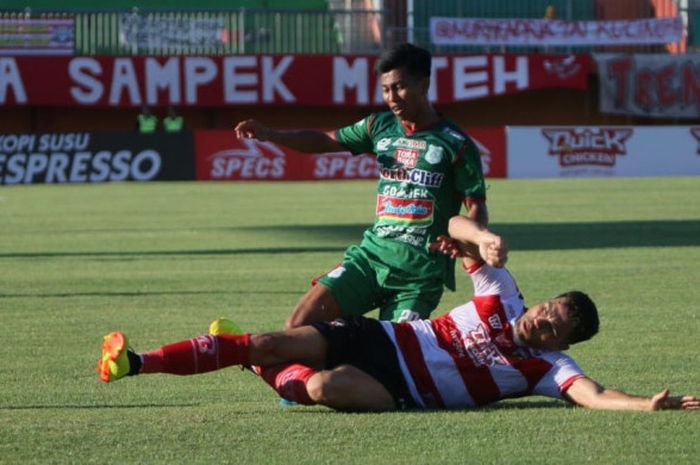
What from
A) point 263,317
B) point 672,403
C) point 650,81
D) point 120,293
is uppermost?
point 672,403

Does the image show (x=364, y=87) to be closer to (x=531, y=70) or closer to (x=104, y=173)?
(x=531, y=70)

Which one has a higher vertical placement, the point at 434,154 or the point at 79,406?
the point at 434,154

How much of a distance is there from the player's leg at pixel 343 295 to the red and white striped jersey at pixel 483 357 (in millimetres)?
656

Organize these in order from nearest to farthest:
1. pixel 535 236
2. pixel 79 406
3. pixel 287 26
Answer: pixel 79 406 < pixel 535 236 < pixel 287 26

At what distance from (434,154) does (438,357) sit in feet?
3.93

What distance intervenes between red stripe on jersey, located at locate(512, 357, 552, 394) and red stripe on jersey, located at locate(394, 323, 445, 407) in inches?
17.1

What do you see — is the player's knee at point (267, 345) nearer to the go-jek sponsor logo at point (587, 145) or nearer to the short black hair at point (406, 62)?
the short black hair at point (406, 62)

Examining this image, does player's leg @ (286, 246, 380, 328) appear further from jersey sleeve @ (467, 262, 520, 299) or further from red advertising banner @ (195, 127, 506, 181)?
red advertising banner @ (195, 127, 506, 181)

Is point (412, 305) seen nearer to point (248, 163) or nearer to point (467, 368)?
point (467, 368)

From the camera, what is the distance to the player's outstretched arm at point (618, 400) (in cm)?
724

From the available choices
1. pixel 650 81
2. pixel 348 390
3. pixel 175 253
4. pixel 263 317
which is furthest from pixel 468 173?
pixel 650 81

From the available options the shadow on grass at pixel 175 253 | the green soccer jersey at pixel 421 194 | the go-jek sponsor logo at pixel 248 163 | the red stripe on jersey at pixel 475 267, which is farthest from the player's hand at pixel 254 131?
the go-jek sponsor logo at pixel 248 163

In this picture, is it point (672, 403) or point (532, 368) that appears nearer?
point (672, 403)

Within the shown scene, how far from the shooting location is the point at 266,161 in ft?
123
